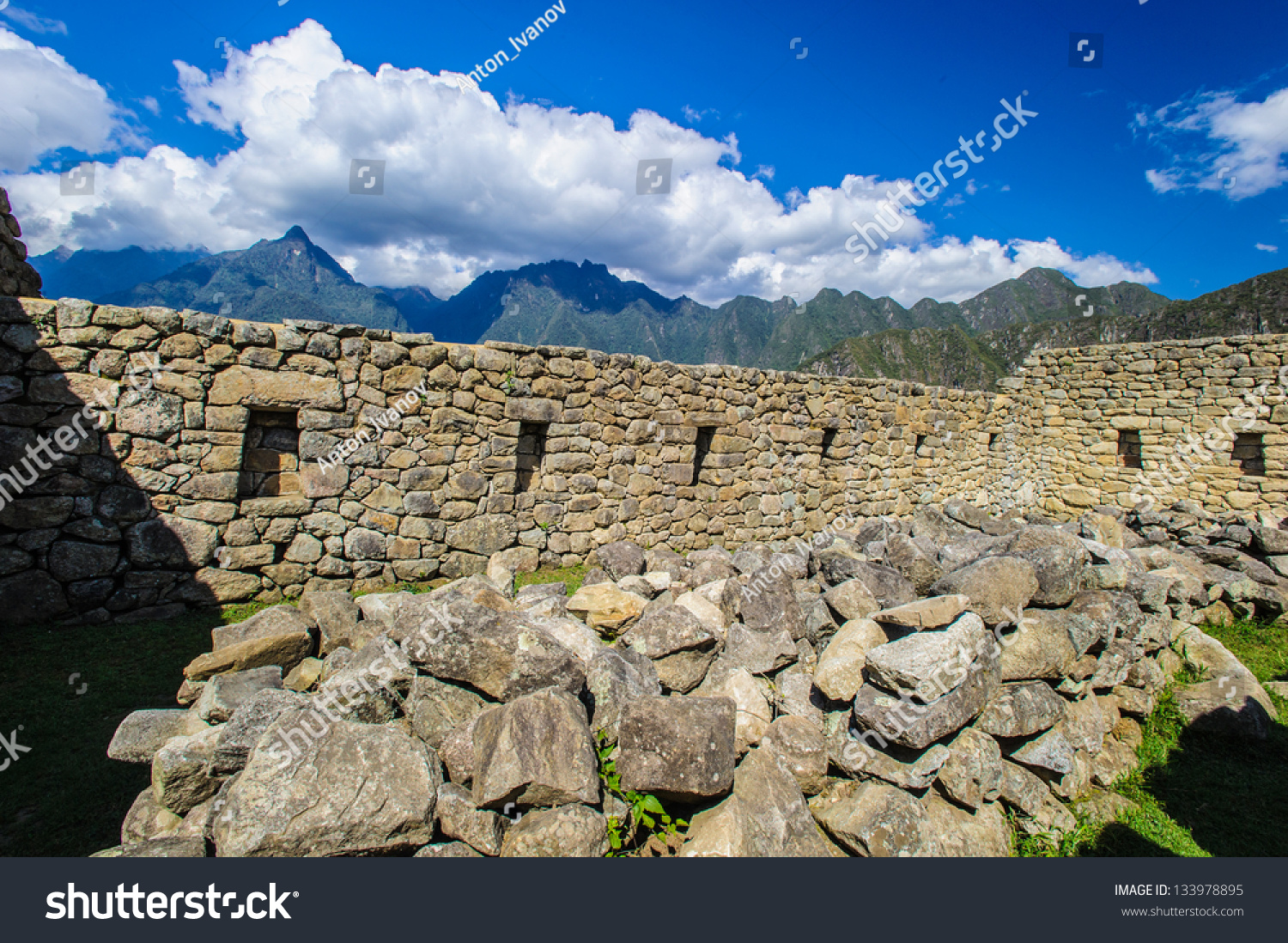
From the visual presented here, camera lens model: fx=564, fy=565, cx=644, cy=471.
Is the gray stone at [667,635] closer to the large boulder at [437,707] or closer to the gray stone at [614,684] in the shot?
the gray stone at [614,684]

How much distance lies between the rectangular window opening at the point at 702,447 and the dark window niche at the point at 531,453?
2.52m

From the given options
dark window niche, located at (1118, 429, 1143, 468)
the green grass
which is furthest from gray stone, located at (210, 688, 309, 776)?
dark window niche, located at (1118, 429, 1143, 468)

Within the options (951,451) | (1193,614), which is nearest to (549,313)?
(951,451)

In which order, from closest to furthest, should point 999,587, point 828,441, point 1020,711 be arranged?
point 1020,711, point 999,587, point 828,441

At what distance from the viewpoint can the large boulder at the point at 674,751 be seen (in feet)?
9.75

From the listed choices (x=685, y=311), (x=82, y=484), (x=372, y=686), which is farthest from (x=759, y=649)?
(x=685, y=311)

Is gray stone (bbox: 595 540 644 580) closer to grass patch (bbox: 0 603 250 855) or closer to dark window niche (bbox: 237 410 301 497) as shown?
dark window niche (bbox: 237 410 301 497)

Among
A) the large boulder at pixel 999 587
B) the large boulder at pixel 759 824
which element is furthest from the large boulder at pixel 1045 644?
the large boulder at pixel 759 824

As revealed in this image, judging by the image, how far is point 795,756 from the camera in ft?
11.4

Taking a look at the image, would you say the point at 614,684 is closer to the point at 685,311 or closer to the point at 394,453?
the point at 394,453

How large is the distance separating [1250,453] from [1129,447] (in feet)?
5.93

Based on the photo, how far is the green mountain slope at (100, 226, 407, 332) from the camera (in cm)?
4253

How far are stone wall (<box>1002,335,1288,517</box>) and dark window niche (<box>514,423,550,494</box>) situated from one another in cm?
1132

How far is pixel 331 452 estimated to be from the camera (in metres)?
6.00
